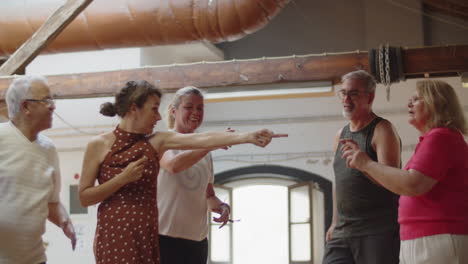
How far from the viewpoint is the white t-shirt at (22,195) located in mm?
2811

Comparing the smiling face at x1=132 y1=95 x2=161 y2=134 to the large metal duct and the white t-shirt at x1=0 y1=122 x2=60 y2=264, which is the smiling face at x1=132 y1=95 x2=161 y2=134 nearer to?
the white t-shirt at x1=0 y1=122 x2=60 y2=264

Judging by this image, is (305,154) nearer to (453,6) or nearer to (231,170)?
(231,170)

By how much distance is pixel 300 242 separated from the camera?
34.4 ft

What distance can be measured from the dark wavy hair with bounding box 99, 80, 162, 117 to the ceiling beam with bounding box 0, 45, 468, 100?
2.66m

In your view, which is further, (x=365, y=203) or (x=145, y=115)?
(x=365, y=203)

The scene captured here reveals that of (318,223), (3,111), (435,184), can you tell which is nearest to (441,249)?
(435,184)

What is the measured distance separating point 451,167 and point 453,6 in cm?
769

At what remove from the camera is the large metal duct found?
565 cm

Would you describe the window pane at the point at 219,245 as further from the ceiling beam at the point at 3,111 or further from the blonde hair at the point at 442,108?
the blonde hair at the point at 442,108

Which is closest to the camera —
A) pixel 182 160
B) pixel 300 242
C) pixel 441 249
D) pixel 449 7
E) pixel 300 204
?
pixel 441 249

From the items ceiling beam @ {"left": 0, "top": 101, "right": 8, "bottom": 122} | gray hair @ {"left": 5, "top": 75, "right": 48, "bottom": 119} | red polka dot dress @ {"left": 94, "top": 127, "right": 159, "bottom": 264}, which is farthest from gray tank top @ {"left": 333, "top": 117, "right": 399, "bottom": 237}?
ceiling beam @ {"left": 0, "top": 101, "right": 8, "bottom": 122}

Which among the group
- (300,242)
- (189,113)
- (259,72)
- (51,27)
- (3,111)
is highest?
(51,27)

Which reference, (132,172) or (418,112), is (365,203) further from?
(132,172)

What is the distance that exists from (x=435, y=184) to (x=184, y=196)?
4.47 ft
